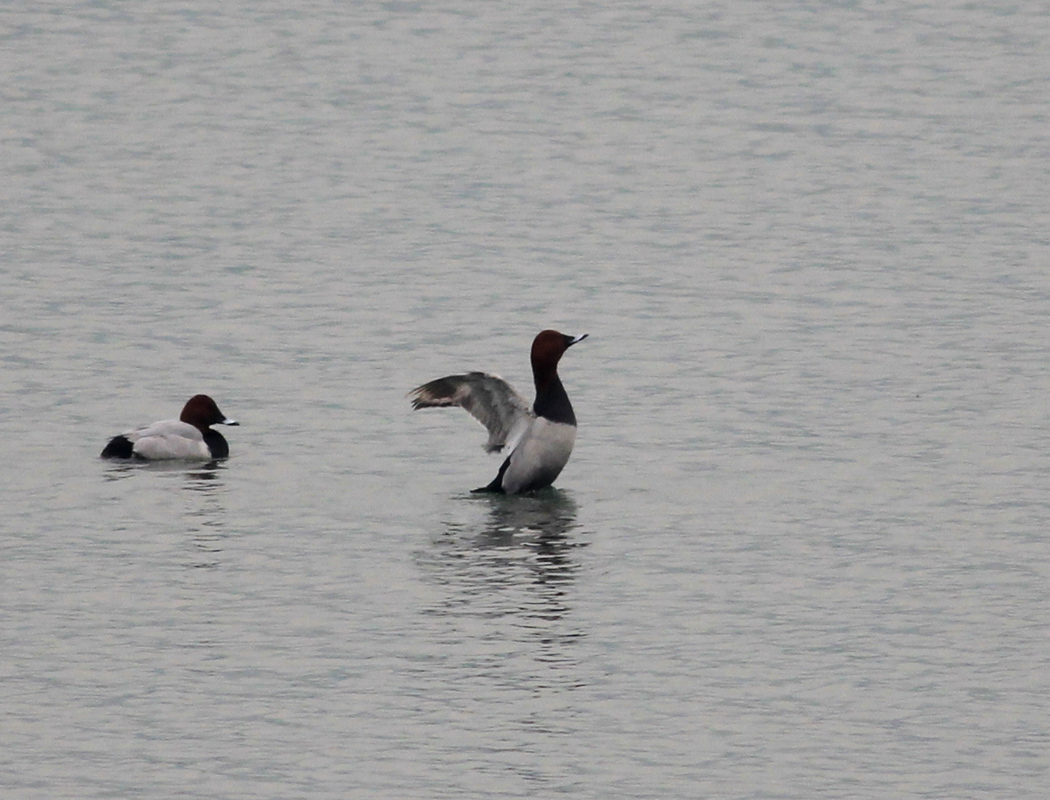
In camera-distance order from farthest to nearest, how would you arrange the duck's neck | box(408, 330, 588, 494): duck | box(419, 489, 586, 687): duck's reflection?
the duck's neck → box(408, 330, 588, 494): duck → box(419, 489, 586, 687): duck's reflection

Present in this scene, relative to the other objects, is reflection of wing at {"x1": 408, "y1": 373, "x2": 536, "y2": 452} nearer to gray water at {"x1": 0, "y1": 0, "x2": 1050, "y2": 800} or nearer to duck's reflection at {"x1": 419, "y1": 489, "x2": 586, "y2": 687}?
gray water at {"x1": 0, "y1": 0, "x2": 1050, "y2": 800}

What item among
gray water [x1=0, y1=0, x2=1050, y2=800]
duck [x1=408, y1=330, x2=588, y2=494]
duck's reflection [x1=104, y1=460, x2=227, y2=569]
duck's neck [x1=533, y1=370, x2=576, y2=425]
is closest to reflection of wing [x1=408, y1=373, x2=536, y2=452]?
duck [x1=408, y1=330, x2=588, y2=494]

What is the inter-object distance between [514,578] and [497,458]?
4.40m

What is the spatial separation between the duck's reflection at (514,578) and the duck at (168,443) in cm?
260

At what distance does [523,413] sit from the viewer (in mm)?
19531

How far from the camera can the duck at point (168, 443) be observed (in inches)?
781

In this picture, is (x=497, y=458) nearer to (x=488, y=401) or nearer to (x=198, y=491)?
(x=488, y=401)

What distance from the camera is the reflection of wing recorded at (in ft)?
63.6

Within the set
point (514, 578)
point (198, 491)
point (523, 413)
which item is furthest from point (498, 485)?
point (514, 578)

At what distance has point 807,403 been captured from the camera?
73.1 ft

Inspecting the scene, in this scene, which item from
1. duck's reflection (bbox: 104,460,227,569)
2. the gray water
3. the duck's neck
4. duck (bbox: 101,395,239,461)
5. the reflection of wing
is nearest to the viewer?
the gray water

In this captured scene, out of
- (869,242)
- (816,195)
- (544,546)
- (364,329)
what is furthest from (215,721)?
(816,195)

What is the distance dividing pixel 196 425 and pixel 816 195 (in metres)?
16.6

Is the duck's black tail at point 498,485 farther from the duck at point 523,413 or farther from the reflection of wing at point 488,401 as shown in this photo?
the reflection of wing at point 488,401
